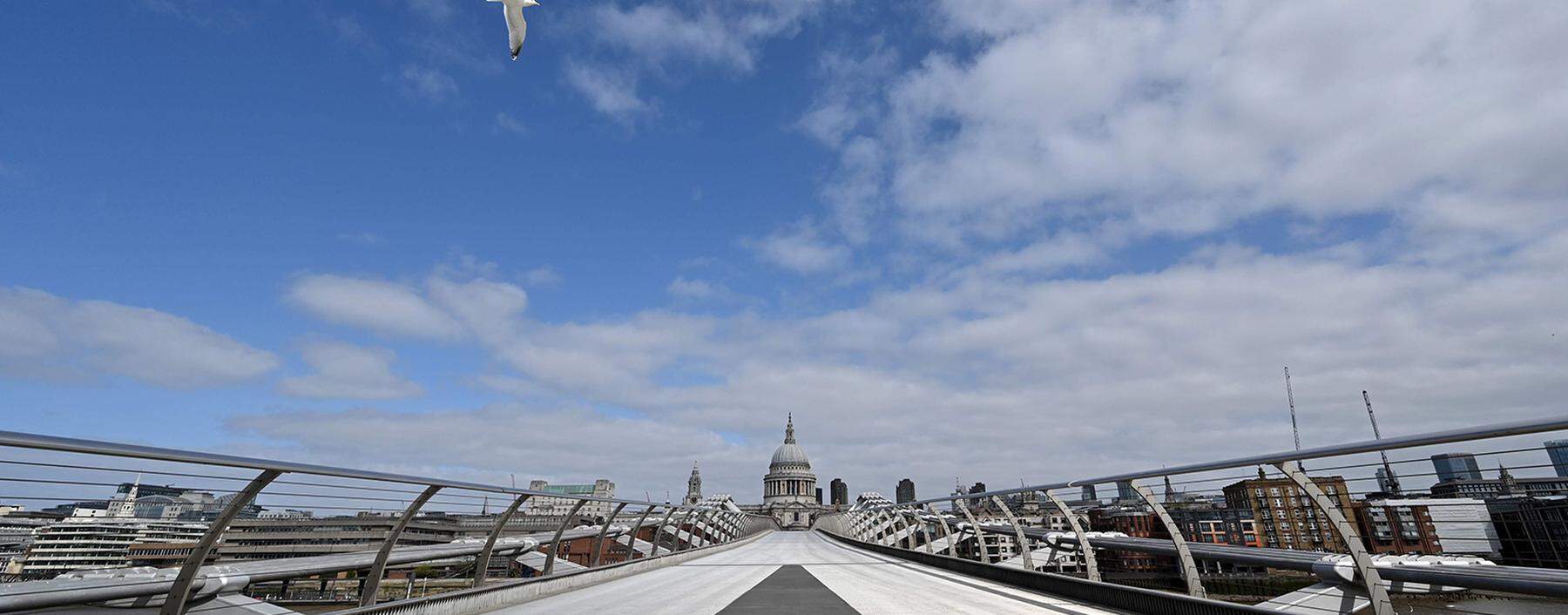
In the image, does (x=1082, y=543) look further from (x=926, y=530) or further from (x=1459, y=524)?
(x=926, y=530)

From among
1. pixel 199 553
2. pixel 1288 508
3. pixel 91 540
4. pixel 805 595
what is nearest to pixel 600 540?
pixel 805 595

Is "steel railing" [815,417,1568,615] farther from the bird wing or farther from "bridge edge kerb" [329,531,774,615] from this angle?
the bird wing

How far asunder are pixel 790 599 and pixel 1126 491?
5.31 meters

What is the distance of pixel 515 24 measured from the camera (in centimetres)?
1317

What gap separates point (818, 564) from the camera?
20.5 meters

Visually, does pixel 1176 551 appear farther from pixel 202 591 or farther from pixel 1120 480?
pixel 202 591

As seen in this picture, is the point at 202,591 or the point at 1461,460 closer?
the point at 1461,460

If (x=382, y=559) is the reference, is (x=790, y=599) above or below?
below

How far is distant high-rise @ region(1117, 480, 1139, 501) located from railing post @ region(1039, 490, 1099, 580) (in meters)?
1.21

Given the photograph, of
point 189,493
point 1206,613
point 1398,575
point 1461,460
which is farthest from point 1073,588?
point 189,493

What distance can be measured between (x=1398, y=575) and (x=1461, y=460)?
3.69 feet

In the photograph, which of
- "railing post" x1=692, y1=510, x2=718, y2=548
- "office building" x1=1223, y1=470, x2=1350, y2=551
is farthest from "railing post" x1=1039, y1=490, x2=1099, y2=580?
"railing post" x1=692, y1=510, x2=718, y2=548

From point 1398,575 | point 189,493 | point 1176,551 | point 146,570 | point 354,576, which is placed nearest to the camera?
point 189,493

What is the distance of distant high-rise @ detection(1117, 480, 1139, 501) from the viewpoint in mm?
8523
